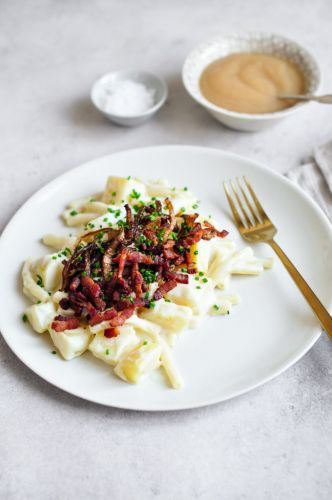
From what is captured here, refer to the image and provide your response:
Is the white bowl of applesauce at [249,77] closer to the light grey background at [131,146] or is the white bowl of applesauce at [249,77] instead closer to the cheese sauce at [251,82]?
the cheese sauce at [251,82]

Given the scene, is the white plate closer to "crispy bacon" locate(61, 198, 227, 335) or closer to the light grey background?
the light grey background

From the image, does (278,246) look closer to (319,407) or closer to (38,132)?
(319,407)

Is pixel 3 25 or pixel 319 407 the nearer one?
pixel 319 407

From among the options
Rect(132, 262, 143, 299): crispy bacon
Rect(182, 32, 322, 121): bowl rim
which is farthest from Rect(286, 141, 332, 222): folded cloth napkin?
Rect(132, 262, 143, 299): crispy bacon

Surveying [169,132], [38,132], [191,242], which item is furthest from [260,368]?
[38,132]

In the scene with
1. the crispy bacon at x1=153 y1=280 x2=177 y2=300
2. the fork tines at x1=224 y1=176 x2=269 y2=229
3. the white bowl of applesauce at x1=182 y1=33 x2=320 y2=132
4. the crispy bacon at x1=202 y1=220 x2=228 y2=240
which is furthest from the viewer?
the white bowl of applesauce at x1=182 y1=33 x2=320 y2=132
